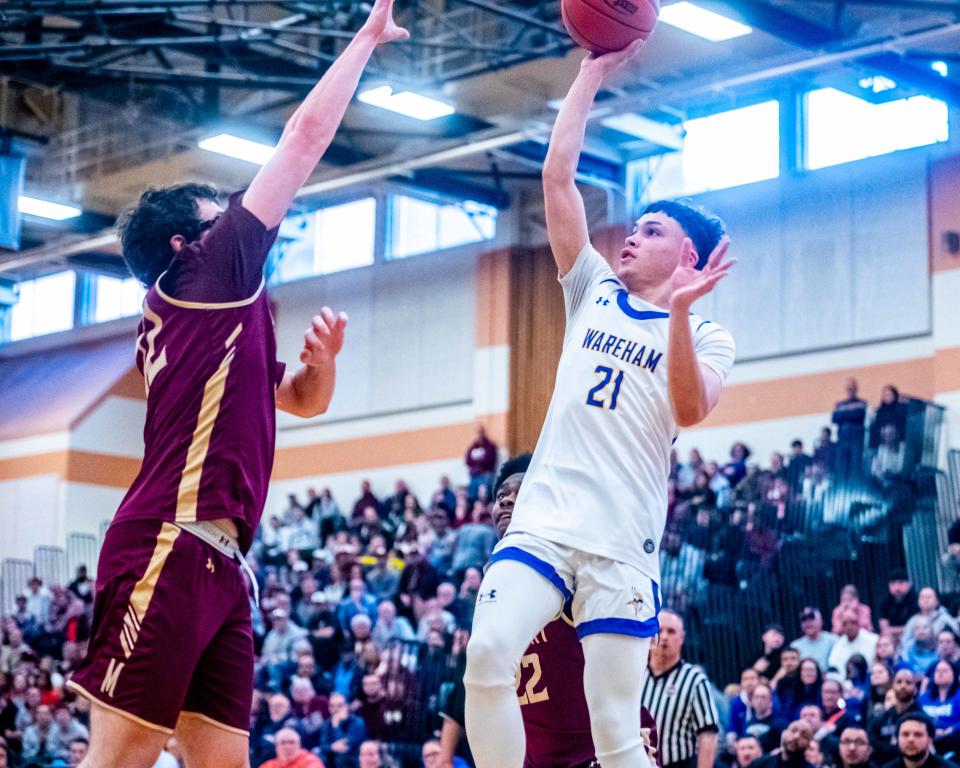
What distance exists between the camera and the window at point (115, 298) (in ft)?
96.7

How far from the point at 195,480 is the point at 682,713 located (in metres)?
4.52

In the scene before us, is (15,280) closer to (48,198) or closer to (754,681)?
(48,198)

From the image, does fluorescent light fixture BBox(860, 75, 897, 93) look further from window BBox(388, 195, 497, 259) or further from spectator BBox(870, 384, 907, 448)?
window BBox(388, 195, 497, 259)

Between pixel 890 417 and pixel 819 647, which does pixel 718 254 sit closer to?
pixel 819 647

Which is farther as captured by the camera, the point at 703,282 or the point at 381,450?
the point at 381,450

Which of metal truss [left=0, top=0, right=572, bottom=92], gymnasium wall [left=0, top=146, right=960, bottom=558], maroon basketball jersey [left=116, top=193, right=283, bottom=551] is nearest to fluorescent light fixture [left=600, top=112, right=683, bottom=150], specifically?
gymnasium wall [left=0, top=146, right=960, bottom=558]

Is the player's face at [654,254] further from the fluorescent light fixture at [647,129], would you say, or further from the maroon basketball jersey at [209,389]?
the fluorescent light fixture at [647,129]

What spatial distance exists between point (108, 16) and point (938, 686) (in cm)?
Result: 1385

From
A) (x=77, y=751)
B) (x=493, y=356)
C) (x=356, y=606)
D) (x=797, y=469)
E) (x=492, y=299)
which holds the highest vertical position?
(x=492, y=299)

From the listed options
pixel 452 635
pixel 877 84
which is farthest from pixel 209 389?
pixel 877 84

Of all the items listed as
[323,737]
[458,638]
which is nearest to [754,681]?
[458,638]

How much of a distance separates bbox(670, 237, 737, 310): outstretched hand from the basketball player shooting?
1.11 metres

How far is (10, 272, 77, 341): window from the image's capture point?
30.8m

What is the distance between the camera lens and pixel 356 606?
708 inches
